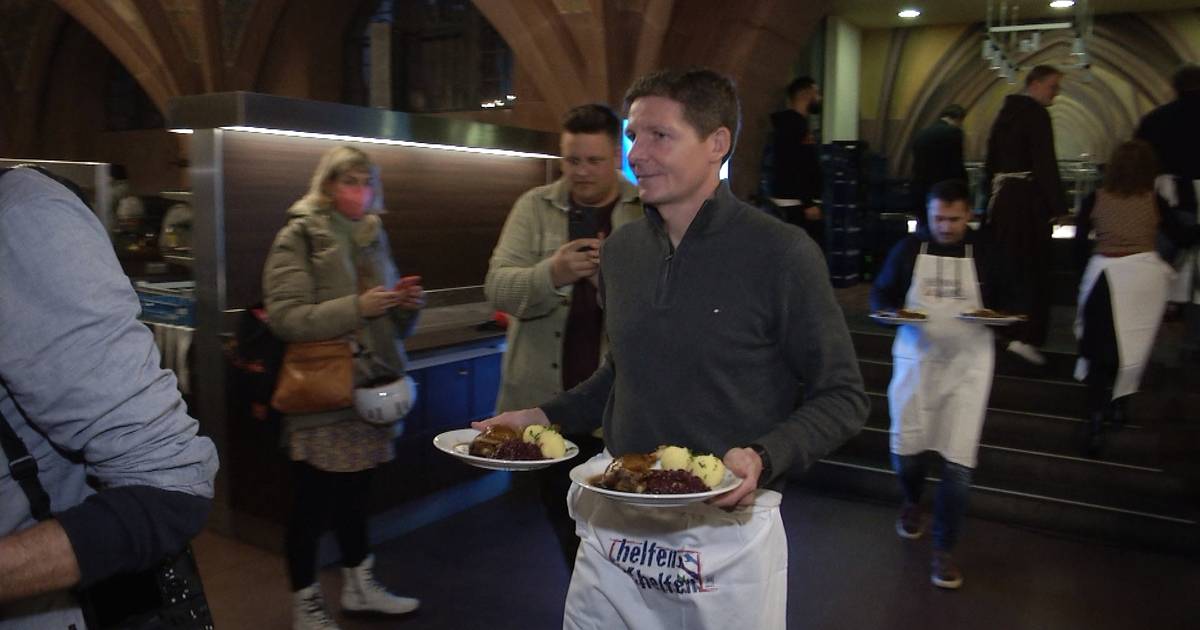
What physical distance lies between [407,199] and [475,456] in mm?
4453

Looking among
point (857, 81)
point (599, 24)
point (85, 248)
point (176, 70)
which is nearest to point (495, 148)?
point (599, 24)

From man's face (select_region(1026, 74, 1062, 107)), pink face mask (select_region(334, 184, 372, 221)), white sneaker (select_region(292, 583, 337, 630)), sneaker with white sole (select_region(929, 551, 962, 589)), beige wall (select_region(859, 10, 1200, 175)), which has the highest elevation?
beige wall (select_region(859, 10, 1200, 175))

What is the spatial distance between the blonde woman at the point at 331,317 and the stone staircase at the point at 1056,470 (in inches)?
105

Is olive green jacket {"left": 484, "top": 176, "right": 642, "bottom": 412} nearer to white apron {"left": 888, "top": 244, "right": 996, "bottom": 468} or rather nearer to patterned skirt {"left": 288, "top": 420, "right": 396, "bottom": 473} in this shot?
patterned skirt {"left": 288, "top": 420, "right": 396, "bottom": 473}

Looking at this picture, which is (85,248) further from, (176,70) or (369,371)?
(176,70)

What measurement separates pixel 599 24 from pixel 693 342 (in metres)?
6.44

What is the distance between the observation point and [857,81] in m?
14.6

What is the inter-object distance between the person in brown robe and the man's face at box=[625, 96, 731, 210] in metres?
4.89

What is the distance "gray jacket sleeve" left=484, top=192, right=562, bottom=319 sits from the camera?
2920mm

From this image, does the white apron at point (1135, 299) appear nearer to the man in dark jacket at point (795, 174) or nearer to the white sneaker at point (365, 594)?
the man in dark jacket at point (795, 174)

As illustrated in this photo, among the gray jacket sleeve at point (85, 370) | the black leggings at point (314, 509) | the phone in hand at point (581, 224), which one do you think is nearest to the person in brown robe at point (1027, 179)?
the phone in hand at point (581, 224)

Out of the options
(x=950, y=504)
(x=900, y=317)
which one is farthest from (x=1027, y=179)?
(x=950, y=504)

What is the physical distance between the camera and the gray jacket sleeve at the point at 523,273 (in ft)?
9.58

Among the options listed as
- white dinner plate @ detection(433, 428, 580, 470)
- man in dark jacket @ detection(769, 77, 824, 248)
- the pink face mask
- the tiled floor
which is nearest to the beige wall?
man in dark jacket @ detection(769, 77, 824, 248)
